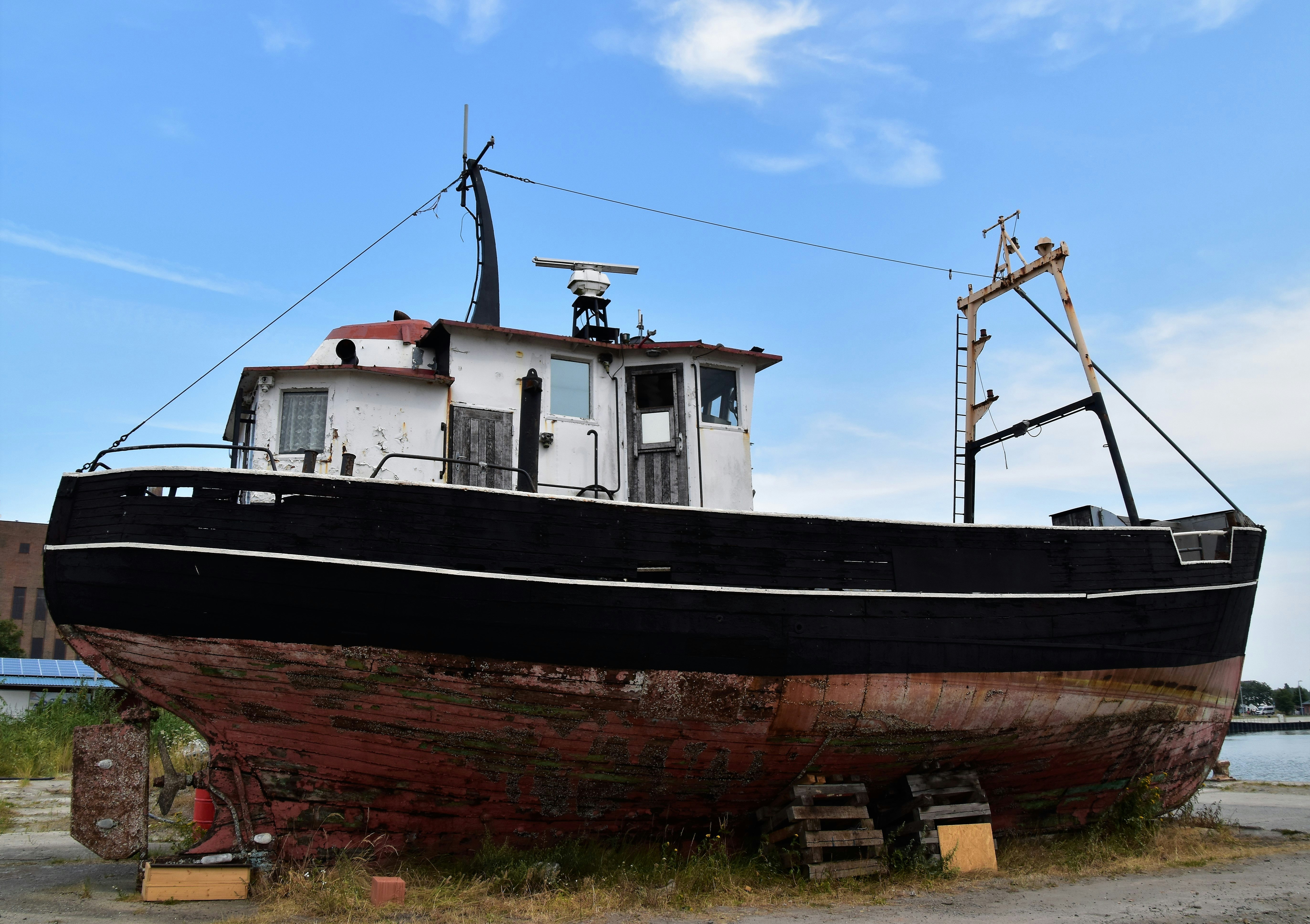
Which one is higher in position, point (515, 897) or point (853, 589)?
point (853, 589)

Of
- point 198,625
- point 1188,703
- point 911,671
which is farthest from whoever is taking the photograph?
point 1188,703

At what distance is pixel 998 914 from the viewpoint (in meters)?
6.39

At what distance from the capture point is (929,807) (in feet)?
26.6

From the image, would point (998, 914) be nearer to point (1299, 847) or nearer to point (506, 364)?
point (1299, 847)

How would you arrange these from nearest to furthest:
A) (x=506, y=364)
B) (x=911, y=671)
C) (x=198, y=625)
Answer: (x=198, y=625) → (x=911, y=671) → (x=506, y=364)

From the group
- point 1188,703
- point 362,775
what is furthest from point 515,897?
point 1188,703

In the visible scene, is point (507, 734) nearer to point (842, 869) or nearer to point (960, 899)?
point (842, 869)

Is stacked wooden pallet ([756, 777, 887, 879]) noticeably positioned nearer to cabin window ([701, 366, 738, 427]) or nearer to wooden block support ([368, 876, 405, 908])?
wooden block support ([368, 876, 405, 908])

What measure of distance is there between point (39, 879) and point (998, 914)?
754 centimetres

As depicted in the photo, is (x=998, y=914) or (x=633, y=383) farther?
(x=633, y=383)

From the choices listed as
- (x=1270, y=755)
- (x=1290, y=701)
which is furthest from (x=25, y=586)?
(x=1290, y=701)

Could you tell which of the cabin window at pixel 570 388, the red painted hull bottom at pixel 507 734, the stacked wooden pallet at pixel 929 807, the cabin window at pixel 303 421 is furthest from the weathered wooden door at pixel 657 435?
the stacked wooden pallet at pixel 929 807

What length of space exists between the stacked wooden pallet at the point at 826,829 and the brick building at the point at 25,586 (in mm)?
59485

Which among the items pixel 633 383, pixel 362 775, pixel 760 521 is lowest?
pixel 362 775
